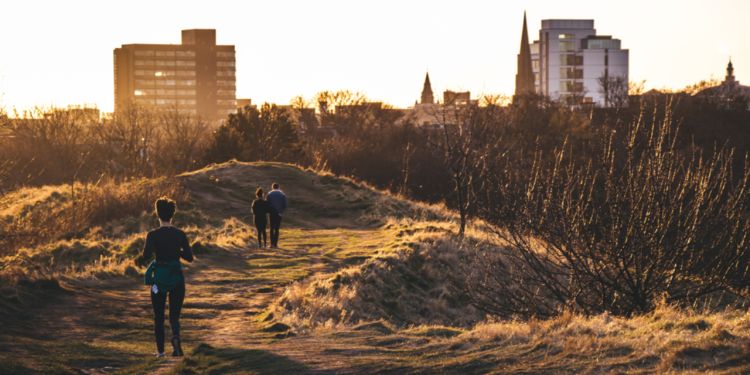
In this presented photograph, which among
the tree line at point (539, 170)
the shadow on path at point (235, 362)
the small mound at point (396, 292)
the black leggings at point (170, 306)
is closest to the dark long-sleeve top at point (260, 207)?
the small mound at point (396, 292)

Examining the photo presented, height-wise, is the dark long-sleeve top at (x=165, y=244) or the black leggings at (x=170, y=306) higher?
the dark long-sleeve top at (x=165, y=244)

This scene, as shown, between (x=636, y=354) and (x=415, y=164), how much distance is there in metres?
73.9

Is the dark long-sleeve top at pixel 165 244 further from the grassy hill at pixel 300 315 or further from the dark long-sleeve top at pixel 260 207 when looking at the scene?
the dark long-sleeve top at pixel 260 207

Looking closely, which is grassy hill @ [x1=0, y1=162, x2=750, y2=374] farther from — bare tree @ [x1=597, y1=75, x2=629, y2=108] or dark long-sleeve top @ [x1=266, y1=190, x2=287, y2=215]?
bare tree @ [x1=597, y1=75, x2=629, y2=108]

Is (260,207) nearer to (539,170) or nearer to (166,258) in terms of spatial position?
(539,170)

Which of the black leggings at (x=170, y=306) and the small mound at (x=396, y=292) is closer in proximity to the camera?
the black leggings at (x=170, y=306)

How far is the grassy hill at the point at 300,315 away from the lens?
12289mm

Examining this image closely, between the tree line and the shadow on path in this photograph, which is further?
the tree line

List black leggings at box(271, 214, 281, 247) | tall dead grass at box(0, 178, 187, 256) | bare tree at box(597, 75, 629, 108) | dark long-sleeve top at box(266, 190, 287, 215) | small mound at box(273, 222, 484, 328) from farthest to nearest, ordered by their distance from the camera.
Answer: bare tree at box(597, 75, 629, 108) < tall dead grass at box(0, 178, 187, 256) < black leggings at box(271, 214, 281, 247) < dark long-sleeve top at box(266, 190, 287, 215) < small mound at box(273, 222, 484, 328)

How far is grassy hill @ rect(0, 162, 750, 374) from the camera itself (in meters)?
12.3

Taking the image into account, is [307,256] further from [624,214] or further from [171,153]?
[171,153]

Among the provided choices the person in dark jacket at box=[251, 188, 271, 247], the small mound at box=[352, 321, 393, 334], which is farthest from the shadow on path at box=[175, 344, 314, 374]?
the person in dark jacket at box=[251, 188, 271, 247]

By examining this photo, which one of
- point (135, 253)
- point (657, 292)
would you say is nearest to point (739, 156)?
point (135, 253)

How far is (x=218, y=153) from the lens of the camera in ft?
238
